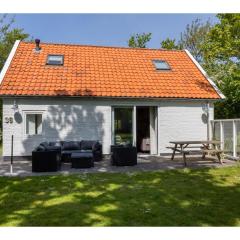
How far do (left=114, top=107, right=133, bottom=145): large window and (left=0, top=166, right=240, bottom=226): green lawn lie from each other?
5300mm

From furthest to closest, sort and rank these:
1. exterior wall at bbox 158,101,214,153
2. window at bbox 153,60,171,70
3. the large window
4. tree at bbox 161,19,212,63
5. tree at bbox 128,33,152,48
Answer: tree at bbox 128,33,152,48 → tree at bbox 161,19,212,63 → window at bbox 153,60,171,70 → exterior wall at bbox 158,101,214,153 → the large window

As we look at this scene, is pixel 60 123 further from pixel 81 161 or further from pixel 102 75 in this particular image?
pixel 81 161

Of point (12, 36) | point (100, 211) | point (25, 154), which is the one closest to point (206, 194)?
point (100, 211)

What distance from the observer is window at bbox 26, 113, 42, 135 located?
49.0 feet

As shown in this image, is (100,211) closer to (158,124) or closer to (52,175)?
(52,175)

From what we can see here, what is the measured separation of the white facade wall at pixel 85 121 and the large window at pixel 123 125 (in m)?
0.44

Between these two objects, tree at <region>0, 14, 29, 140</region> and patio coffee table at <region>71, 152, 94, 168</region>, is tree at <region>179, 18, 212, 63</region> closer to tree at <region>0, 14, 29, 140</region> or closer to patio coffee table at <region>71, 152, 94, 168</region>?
tree at <region>0, 14, 29, 140</region>

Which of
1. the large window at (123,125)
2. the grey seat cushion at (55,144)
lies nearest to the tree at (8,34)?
the large window at (123,125)

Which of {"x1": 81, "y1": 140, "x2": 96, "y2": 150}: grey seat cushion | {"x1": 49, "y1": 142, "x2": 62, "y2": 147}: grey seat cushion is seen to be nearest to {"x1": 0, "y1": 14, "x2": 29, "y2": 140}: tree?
{"x1": 49, "y1": 142, "x2": 62, "y2": 147}: grey seat cushion

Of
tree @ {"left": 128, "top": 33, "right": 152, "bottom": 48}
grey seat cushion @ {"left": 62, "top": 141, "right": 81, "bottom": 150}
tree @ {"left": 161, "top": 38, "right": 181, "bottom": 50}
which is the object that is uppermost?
tree @ {"left": 128, "top": 33, "right": 152, "bottom": 48}

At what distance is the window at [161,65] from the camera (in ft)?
59.7

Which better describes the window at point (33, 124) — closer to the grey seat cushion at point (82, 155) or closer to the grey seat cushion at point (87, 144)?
the grey seat cushion at point (87, 144)

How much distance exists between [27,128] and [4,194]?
7160 millimetres

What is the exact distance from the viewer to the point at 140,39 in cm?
3544
